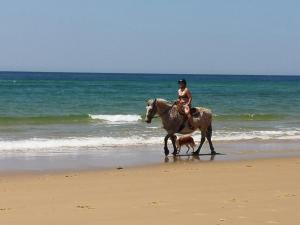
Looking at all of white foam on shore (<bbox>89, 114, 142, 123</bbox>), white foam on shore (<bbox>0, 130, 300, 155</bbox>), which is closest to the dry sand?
white foam on shore (<bbox>0, 130, 300, 155</bbox>)

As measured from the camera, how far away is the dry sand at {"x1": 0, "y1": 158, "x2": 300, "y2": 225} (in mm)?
7816

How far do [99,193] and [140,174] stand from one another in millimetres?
2550

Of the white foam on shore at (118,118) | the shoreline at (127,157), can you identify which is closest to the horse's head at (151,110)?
the shoreline at (127,157)

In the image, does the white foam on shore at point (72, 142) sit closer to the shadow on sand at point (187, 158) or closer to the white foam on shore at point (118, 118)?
the shadow on sand at point (187, 158)

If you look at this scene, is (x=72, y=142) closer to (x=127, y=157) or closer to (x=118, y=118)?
(x=127, y=157)

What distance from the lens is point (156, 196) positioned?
9414mm

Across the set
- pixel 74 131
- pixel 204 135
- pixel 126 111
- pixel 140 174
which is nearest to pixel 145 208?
pixel 140 174

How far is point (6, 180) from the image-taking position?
11.4 metres

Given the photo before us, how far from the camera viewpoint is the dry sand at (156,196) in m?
7.82

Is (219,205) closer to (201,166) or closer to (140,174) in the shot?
(140,174)

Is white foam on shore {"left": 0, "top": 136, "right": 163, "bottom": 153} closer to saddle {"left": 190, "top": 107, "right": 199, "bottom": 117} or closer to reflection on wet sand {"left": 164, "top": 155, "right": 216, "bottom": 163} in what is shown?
saddle {"left": 190, "top": 107, "right": 199, "bottom": 117}

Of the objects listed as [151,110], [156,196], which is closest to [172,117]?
[151,110]

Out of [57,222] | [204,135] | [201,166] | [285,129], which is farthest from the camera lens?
[285,129]

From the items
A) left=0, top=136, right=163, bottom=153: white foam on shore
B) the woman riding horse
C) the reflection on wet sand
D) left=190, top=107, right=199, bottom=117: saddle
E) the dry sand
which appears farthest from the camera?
left=0, top=136, right=163, bottom=153: white foam on shore
